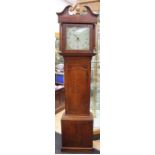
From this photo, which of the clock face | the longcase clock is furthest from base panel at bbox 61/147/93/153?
the clock face

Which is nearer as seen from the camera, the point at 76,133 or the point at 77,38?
the point at 77,38

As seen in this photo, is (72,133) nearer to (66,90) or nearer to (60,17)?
(66,90)

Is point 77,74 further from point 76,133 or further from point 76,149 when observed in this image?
point 76,149

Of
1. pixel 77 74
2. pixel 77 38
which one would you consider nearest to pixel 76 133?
pixel 77 74

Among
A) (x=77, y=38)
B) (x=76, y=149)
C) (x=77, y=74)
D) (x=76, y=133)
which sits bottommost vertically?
(x=76, y=149)

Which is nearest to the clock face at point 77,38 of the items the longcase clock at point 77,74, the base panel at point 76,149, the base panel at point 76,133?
the longcase clock at point 77,74

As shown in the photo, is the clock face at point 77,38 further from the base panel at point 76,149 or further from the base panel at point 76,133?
the base panel at point 76,149

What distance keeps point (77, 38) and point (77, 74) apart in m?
0.32

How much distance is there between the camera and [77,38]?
1536 mm

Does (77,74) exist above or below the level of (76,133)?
above

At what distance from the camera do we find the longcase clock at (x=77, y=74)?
1.51m

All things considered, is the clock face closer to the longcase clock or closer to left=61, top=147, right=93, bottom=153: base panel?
the longcase clock

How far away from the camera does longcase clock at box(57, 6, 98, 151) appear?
1512mm
